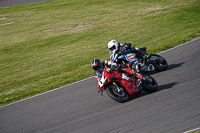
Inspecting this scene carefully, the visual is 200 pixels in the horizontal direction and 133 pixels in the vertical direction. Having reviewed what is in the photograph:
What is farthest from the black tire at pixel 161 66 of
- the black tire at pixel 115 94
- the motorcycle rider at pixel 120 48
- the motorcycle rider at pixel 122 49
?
the black tire at pixel 115 94

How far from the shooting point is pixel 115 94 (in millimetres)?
8359

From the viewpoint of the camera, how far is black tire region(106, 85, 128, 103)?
8203 millimetres

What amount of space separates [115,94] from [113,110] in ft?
1.64

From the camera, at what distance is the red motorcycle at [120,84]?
8.20 meters

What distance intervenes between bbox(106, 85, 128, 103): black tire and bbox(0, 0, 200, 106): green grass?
4886mm

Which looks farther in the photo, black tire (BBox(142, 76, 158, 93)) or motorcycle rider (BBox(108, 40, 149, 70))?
motorcycle rider (BBox(108, 40, 149, 70))

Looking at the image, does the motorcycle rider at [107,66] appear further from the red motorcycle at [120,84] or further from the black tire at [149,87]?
the black tire at [149,87]

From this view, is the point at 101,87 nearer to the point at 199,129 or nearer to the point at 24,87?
the point at 199,129

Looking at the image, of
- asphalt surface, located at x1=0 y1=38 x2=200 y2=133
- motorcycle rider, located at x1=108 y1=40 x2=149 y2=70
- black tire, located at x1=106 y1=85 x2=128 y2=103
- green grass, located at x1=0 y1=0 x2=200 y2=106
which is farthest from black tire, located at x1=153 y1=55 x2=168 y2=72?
green grass, located at x1=0 y1=0 x2=200 y2=106

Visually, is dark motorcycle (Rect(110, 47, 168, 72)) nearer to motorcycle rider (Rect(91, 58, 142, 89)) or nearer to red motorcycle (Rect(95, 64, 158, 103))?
motorcycle rider (Rect(91, 58, 142, 89))

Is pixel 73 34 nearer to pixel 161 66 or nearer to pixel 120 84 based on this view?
pixel 161 66

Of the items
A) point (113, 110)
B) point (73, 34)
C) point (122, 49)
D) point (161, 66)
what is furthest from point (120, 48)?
point (73, 34)

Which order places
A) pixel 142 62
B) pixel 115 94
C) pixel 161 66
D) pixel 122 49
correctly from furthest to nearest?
pixel 161 66 < pixel 142 62 < pixel 122 49 < pixel 115 94

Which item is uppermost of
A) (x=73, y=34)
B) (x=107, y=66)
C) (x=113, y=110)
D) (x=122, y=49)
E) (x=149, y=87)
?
(x=122, y=49)
